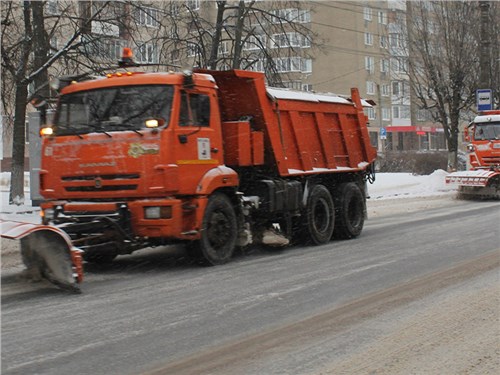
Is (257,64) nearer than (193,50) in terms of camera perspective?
No

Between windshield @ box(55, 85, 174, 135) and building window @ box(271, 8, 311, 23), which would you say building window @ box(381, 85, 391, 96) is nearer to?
building window @ box(271, 8, 311, 23)

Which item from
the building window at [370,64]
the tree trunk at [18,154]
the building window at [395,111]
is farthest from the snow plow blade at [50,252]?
the building window at [395,111]

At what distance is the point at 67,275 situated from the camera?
7426mm

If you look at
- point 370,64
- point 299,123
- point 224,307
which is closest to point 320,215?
point 299,123

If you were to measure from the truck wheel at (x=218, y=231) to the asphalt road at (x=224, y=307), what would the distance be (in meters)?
0.30

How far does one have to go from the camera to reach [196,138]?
8.94 m

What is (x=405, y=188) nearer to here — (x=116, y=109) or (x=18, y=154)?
(x=18, y=154)

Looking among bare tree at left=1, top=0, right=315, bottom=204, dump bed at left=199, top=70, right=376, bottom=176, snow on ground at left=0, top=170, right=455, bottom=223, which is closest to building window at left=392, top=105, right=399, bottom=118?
snow on ground at left=0, top=170, right=455, bottom=223

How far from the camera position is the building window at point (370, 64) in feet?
212

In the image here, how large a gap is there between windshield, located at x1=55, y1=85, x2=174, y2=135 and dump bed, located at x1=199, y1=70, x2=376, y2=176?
A: 1.76 meters

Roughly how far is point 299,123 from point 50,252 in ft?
17.3

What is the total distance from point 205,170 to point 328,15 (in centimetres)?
5758

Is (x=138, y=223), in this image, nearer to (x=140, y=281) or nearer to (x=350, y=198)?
(x=140, y=281)

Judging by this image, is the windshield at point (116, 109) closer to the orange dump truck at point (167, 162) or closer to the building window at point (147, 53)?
the orange dump truck at point (167, 162)
